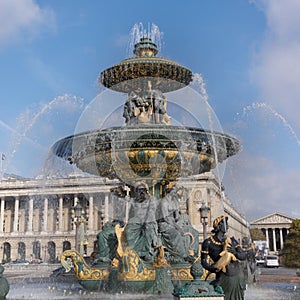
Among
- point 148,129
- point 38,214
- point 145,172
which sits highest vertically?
point 38,214

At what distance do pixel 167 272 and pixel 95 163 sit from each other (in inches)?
108

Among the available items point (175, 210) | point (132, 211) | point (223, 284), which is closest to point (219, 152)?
point (175, 210)

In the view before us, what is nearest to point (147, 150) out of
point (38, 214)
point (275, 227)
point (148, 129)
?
point (148, 129)

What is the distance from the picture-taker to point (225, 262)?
6309 mm

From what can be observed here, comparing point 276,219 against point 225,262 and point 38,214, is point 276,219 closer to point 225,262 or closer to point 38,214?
point 38,214

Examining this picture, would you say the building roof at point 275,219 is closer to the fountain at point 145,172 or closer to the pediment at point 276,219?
the pediment at point 276,219

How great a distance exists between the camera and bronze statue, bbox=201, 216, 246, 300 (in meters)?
6.32

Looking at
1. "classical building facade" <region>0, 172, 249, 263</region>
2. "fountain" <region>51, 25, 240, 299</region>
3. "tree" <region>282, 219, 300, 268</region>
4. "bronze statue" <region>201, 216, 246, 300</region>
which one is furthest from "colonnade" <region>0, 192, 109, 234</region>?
"bronze statue" <region>201, 216, 246, 300</region>

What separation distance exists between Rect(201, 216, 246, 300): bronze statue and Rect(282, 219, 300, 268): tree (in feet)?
129

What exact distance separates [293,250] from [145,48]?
42.5 meters

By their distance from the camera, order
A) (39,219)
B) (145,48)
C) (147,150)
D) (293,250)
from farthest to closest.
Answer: (39,219) → (293,250) → (145,48) → (147,150)

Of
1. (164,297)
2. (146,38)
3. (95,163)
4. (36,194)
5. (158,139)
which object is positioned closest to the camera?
(164,297)

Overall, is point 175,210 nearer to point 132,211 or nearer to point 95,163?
point 132,211

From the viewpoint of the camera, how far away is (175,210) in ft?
35.7
